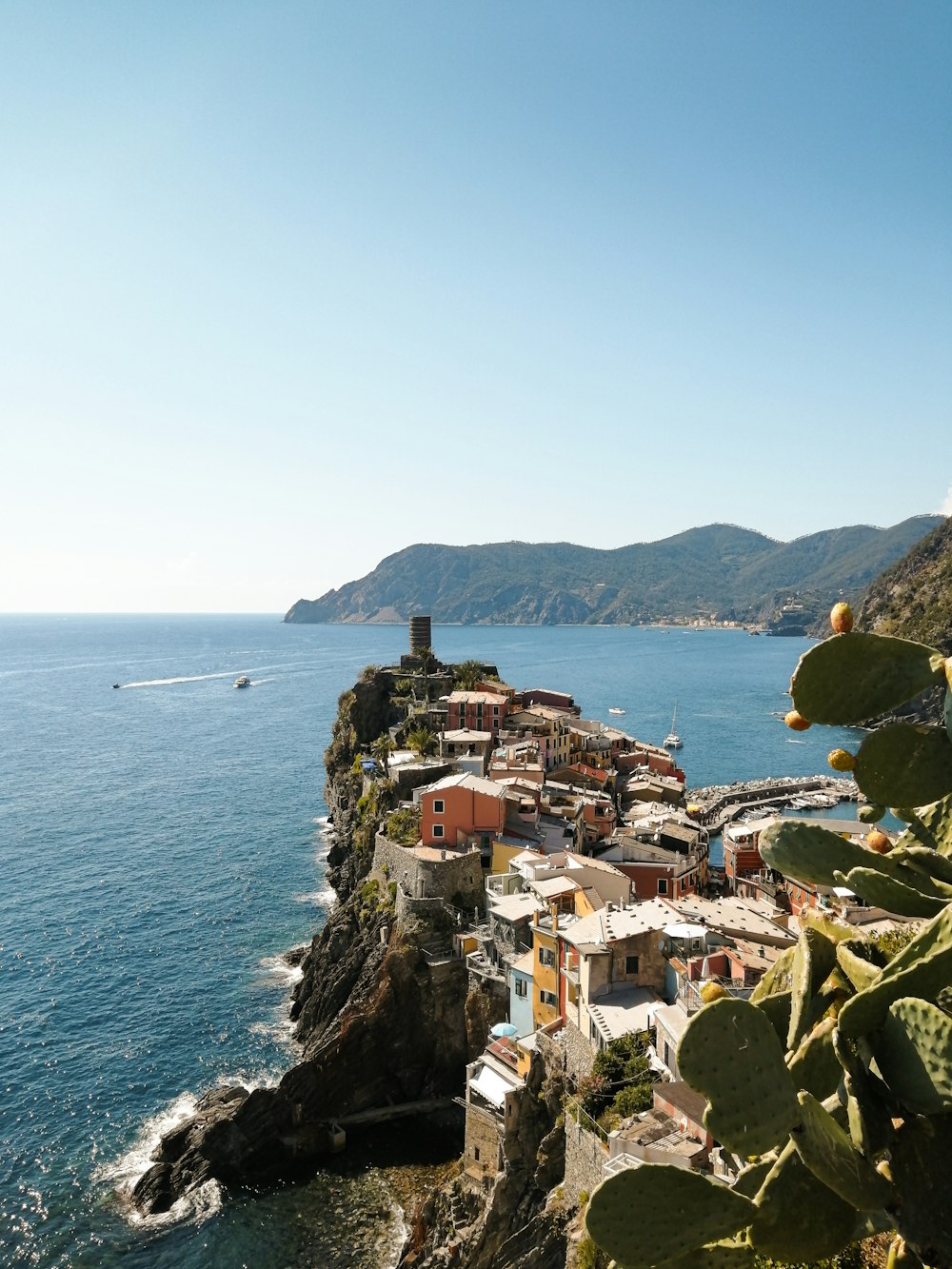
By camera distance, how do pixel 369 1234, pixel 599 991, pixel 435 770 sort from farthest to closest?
pixel 435 770
pixel 369 1234
pixel 599 991

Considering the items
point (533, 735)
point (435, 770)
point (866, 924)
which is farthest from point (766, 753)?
point (866, 924)

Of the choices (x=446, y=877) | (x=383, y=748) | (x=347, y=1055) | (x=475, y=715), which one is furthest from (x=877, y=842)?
(x=475, y=715)

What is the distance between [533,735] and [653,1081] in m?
39.6

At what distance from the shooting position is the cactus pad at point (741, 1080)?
4086mm

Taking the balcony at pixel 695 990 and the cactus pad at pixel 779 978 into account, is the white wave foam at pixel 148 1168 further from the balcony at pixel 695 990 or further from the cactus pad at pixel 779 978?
the cactus pad at pixel 779 978

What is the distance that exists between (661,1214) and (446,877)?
32.9 m

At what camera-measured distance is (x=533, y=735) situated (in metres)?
58.4

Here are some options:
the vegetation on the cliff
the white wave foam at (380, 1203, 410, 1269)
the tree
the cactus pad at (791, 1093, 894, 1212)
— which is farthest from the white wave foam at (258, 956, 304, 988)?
the cactus pad at (791, 1093, 894, 1212)

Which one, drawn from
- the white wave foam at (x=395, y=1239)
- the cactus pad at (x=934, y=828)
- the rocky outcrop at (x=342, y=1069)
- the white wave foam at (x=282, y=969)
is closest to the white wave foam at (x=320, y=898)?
the white wave foam at (x=282, y=969)

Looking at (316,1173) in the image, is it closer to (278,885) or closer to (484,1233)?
(484,1233)

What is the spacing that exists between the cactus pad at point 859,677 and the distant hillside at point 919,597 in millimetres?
95566

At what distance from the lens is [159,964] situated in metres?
44.1

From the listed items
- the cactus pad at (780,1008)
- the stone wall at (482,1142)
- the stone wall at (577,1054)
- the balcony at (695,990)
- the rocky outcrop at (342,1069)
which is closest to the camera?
the cactus pad at (780,1008)

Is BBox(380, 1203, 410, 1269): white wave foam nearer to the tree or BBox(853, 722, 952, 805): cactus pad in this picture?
BBox(853, 722, 952, 805): cactus pad
